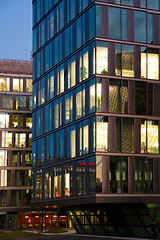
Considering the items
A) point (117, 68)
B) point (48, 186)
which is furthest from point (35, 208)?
point (117, 68)

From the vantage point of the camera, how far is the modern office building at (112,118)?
52.3m

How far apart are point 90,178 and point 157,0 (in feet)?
66.0

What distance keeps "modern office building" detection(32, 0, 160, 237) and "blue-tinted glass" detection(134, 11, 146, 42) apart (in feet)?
0.34

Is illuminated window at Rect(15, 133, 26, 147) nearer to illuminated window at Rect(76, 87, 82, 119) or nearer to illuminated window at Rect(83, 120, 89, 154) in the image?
illuminated window at Rect(76, 87, 82, 119)

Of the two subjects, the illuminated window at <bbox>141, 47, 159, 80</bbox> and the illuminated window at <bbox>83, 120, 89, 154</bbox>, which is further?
the illuminated window at <bbox>141, 47, 159, 80</bbox>


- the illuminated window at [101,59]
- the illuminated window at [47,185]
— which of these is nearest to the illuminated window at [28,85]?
the illuminated window at [47,185]

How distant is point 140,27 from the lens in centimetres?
5528

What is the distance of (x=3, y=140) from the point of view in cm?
9712

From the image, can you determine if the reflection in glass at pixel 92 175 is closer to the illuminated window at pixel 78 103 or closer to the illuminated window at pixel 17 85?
the illuminated window at pixel 78 103

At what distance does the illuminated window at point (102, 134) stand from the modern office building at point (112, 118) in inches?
3.9

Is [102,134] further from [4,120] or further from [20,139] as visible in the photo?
[4,120]

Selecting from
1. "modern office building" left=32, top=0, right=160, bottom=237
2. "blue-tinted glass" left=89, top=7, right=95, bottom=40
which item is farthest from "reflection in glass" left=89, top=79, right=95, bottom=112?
"blue-tinted glass" left=89, top=7, right=95, bottom=40

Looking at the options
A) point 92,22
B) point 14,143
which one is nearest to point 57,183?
point 92,22

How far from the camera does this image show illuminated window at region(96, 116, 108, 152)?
52.5 meters
